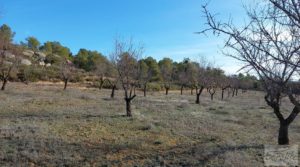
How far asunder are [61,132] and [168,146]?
4.46 metres

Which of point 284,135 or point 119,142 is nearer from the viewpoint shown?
point 119,142

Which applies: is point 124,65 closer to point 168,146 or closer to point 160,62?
point 168,146

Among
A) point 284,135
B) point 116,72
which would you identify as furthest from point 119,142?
point 116,72

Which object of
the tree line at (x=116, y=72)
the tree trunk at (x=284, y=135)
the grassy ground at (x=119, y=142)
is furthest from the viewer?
the tree line at (x=116, y=72)

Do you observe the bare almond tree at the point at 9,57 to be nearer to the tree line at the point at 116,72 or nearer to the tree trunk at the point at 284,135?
the tree line at the point at 116,72

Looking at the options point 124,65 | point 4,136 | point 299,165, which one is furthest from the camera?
point 124,65

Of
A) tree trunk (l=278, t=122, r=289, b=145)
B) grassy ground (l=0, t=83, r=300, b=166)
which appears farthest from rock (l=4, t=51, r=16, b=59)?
tree trunk (l=278, t=122, r=289, b=145)

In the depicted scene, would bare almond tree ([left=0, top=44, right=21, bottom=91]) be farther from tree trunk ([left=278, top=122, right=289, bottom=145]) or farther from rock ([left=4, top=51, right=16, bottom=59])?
tree trunk ([left=278, top=122, right=289, bottom=145])

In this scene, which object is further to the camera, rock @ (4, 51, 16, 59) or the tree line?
rock @ (4, 51, 16, 59)

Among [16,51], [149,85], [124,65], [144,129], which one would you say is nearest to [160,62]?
[149,85]

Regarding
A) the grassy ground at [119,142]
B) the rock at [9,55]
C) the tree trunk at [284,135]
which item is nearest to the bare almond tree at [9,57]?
the rock at [9,55]

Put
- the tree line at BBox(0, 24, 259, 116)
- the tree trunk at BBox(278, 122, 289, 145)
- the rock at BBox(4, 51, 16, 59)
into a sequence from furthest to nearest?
the rock at BBox(4, 51, 16, 59) < the tree line at BBox(0, 24, 259, 116) < the tree trunk at BBox(278, 122, 289, 145)

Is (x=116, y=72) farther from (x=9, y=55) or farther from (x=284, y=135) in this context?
(x=284, y=135)

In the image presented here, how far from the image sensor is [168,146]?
11.2 meters
